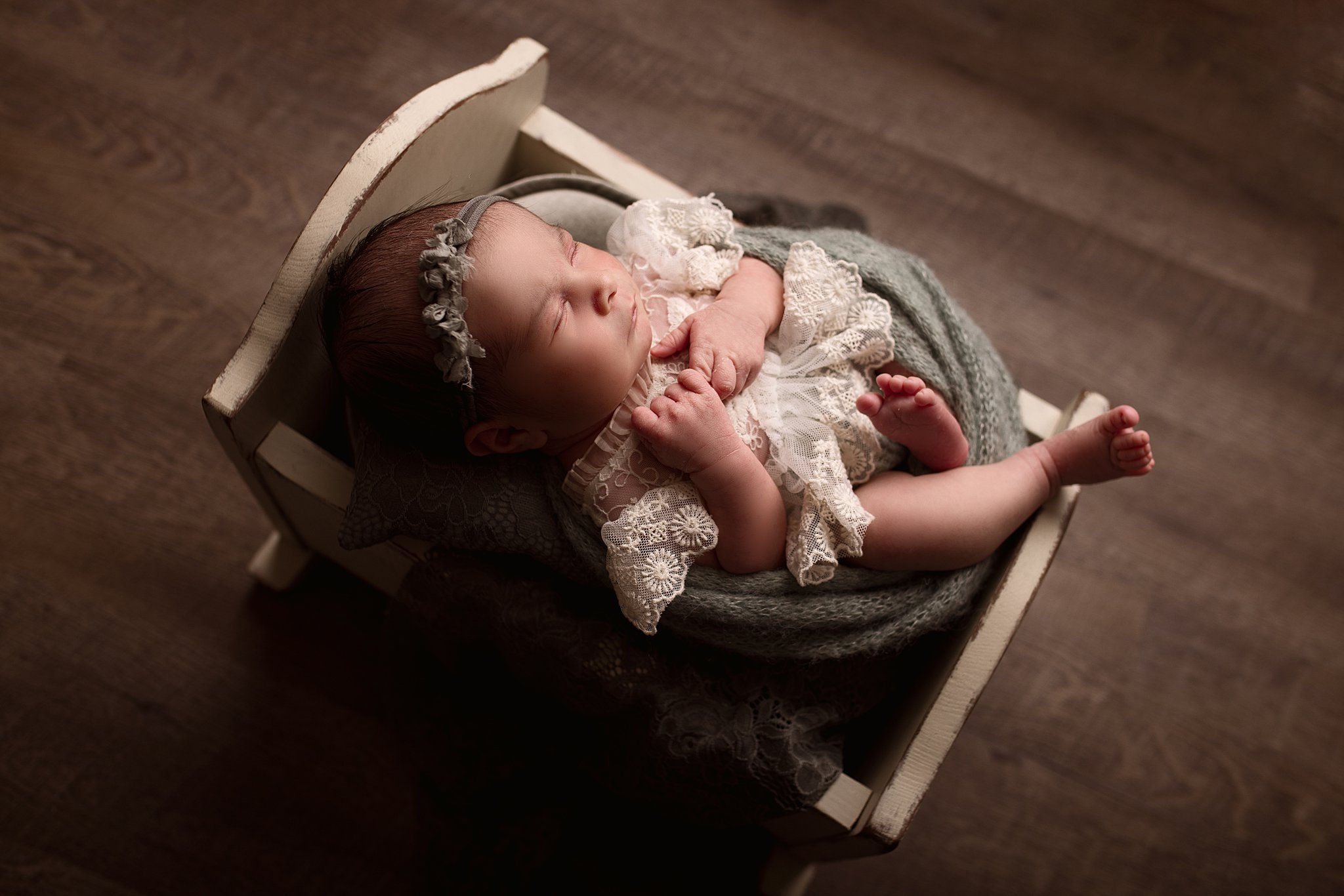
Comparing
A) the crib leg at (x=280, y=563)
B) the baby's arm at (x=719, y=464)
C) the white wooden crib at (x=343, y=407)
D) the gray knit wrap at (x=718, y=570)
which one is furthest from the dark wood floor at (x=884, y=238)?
the baby's arm at (x=719, y=464)

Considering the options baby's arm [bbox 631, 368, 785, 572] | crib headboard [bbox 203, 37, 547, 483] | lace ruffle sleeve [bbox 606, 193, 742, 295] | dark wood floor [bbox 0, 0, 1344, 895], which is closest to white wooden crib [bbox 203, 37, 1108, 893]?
crib headboard [bbox 203, 37, 547, 483]

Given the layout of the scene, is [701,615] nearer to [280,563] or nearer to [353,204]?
[353,204]

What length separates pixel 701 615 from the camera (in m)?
0.81

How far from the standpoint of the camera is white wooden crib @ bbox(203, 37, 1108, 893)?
0.74 m

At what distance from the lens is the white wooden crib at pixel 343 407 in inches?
29.0

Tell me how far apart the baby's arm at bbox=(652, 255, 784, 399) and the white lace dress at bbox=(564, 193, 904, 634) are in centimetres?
1

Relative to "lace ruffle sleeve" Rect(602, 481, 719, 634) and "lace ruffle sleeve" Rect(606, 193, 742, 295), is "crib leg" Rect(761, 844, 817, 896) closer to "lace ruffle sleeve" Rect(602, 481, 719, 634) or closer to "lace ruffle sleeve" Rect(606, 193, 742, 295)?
"lace ruffle sleeve" Rect(602, 481, 719, 634)

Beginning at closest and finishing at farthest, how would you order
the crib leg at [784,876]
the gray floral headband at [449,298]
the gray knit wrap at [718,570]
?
1. the gray floral headband at [449,298]
2. the gray knit wrap at [718,570]
3. the crib leg at [784,876]

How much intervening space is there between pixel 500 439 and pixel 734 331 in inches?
9.7

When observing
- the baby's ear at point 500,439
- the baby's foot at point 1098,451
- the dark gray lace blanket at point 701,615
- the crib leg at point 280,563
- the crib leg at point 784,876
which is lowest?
the crib leg at point 784,876

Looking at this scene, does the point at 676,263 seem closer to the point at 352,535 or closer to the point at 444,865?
the point at 352,535

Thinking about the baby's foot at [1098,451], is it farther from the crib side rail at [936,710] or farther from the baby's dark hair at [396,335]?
the baby's dark hair at [396,335]

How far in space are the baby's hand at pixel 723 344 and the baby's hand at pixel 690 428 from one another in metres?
0.03

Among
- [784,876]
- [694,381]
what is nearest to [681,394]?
[694,381]
